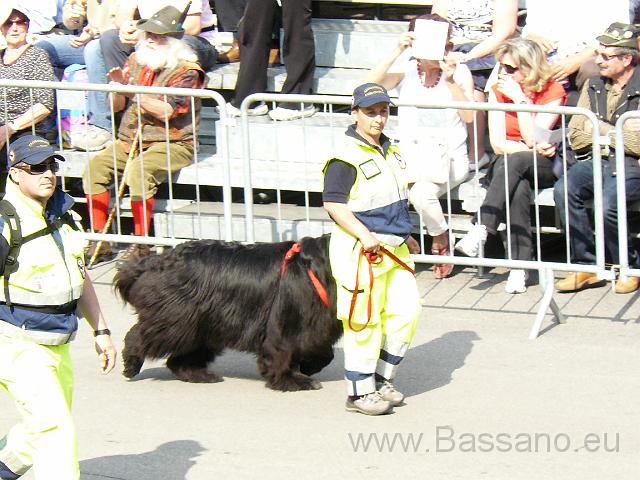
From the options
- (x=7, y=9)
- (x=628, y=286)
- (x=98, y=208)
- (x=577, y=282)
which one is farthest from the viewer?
(x=7, y=9)

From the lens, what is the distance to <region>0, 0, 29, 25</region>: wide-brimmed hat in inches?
404

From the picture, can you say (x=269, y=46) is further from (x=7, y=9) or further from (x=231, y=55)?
(x=7, y=9)

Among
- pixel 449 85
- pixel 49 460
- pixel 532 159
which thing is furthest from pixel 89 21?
pixel 49 460

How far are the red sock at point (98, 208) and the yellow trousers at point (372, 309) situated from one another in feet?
11.3

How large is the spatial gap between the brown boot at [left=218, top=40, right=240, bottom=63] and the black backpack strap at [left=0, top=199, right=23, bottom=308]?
19.6 feet

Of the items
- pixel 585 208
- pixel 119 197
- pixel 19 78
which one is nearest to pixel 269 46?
pixel 119 197

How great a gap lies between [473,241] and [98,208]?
3.07 metres

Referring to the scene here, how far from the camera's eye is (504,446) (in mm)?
6137

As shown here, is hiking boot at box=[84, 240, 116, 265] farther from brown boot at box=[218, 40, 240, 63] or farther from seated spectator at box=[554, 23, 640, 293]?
seated spectator at box=[554, 23, 640, 293]

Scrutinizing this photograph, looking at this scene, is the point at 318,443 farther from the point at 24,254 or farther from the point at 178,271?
the point at 24,254

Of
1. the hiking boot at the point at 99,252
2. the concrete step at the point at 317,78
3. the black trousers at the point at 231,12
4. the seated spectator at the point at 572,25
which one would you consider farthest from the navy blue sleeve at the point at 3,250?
the black trousers at the point at 231,12

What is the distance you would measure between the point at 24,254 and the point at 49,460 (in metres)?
0.88

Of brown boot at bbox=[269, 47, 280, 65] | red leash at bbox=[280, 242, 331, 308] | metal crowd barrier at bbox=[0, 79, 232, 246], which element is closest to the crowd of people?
metal crowd barrier at bbox=[0, 79, 232, 246]

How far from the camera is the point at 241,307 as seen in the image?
23.1ft
